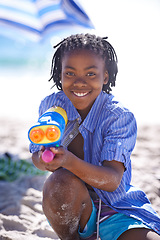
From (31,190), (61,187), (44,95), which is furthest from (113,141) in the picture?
(44,95)

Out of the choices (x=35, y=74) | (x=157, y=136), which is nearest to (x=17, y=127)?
(x=157, y=136)

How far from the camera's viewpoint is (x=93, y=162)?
5.46 feet

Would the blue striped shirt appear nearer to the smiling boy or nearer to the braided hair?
the smiling boy

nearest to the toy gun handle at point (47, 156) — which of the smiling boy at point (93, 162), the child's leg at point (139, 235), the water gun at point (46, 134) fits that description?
the water gun at point (46, 134)

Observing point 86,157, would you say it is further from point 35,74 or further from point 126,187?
point 35,74

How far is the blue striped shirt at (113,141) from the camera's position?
156 cm

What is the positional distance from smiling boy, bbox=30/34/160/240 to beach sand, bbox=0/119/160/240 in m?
0.46

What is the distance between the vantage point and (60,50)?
1809 millimetres

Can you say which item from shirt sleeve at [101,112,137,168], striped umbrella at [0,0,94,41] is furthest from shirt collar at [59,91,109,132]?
striped umbrella at [0,0,94,41]

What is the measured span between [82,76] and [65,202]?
66cm

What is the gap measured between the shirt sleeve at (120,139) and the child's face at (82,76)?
211 mm

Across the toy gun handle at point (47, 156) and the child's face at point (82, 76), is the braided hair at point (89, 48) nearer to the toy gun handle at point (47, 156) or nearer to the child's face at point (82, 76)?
the child's face at point (82, 76)

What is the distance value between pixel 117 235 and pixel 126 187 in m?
0.29

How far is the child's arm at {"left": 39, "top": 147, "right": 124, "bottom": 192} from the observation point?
53.2 inches
